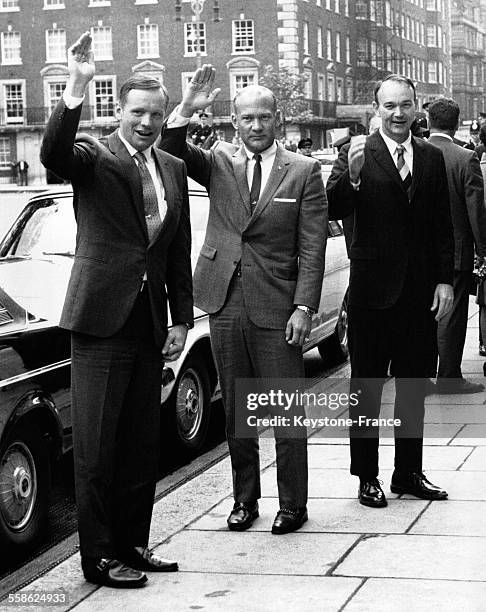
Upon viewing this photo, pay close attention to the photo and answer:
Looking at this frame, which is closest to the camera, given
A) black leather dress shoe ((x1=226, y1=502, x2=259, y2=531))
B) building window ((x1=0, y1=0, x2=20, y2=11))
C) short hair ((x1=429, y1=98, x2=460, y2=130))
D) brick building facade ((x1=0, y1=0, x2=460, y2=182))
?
black leather dress shoe ((x1=226, y1=502, x2=259, y2=531))

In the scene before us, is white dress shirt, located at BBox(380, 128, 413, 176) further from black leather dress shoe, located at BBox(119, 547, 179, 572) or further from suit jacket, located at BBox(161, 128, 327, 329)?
black leather dress shoe, located at BBox(119, 547, 179, 572)

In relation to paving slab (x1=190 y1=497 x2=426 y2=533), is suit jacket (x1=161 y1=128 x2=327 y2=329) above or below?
above

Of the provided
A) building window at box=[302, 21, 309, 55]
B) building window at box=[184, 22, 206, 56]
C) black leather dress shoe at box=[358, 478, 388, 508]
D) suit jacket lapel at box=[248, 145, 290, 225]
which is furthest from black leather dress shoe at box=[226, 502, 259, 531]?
building window at box=[302, 21, 309, 55]

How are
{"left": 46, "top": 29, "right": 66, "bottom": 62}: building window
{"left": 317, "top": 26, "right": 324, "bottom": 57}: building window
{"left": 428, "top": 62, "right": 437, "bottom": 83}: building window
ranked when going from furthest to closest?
1. {"left": 428, "top": 62, "right": 437, "bottom": 83}: building window
2. {"left": 317, "top": 26, "right": 324, "bottom": 57}: building window
3. {"left": 46, "top": 29, "right": 66, "bottom": 62}: building window

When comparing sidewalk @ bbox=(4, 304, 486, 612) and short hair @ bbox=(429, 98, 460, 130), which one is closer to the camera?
sidewalk @ bbox=(4, 304, 486, 612)

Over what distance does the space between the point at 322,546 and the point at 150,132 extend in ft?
6.55

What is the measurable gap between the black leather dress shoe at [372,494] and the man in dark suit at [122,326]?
1.38m

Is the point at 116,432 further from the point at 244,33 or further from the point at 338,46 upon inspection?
the point at 338,46

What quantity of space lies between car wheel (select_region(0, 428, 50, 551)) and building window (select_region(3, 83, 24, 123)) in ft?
241

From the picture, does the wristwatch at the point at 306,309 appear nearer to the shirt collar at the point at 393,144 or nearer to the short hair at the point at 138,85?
the shirt collar at the point at 393,144

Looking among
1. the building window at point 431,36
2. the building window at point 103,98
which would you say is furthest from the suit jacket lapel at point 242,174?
the building window at point 431,36

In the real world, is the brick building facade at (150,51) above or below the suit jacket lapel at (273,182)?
above

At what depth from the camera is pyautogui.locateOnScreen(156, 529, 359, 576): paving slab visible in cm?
556

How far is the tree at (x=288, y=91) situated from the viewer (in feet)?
234
